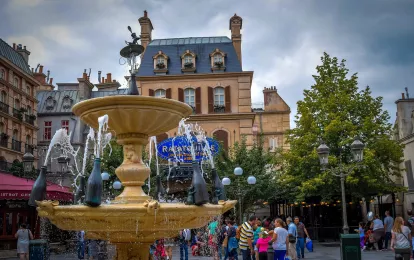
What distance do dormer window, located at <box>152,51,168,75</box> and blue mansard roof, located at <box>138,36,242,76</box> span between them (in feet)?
1.03

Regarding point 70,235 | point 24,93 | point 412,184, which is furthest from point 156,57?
point 412,184

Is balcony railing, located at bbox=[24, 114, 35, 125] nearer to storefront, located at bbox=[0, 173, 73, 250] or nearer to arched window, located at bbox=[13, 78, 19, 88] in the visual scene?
arched window, located at bbox=[13, 78, 19, 88]

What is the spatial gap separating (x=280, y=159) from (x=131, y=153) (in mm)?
23112

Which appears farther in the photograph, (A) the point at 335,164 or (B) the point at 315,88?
(B) the point at 315,88

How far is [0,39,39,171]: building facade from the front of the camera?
1350 inches

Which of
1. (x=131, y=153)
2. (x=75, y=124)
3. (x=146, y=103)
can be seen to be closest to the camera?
(x=146, y=103)

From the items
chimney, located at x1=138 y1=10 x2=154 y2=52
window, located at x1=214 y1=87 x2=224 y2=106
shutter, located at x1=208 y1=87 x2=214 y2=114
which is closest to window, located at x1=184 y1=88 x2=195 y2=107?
shutter, located at x1=208 y1=87 x2=214 y2=114

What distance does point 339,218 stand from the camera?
32125 millimetres

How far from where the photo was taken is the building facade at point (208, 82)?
111 ft

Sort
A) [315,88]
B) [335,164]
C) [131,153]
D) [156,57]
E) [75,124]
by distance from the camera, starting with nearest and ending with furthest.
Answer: [131,153] → [335,164] → [315,88] → [156,57] → [75,124]

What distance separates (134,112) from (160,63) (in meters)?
28.1

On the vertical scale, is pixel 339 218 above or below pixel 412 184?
below

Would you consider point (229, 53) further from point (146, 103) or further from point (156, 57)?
point (146, 103)

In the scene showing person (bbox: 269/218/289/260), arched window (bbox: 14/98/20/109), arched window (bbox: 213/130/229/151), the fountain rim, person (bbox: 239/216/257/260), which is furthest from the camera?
arched window (bbox: 14/98/20/109)
